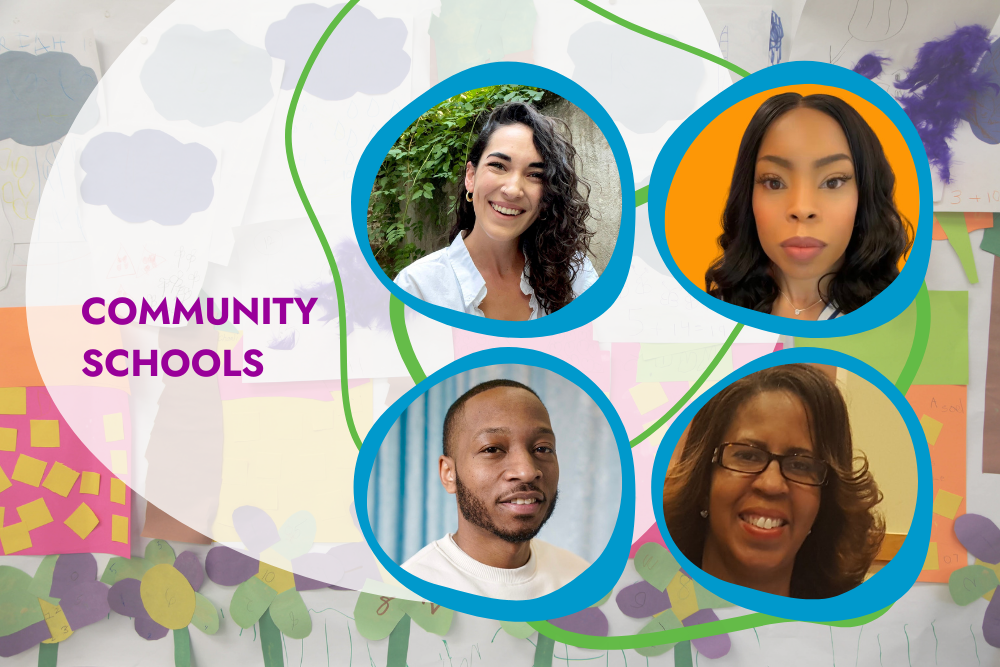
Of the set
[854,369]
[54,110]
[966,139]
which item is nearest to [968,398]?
[854,369]

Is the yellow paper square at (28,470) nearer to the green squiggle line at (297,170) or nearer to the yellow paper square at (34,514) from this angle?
the yellow paper square at (34,514)

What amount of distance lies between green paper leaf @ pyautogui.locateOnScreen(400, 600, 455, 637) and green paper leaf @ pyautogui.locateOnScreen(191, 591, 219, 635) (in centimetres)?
46

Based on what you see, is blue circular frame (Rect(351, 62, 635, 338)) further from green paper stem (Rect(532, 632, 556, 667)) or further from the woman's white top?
green paper stem (Rect(532, 632, 556, 667))

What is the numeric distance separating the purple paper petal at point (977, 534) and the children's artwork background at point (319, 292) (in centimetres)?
3

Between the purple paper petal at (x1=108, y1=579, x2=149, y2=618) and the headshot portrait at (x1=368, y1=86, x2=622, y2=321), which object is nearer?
the headshot portrait at (x1=368, y1=86, x2=622, y2=321)

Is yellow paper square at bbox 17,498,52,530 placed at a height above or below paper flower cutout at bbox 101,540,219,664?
above

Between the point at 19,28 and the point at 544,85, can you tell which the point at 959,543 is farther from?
the point at 19,28

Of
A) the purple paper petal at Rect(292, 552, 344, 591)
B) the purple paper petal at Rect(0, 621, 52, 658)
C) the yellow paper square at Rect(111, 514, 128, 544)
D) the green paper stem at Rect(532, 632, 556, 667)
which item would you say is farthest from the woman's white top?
the purple paper petal at Rect(0, 621, 52, 658)

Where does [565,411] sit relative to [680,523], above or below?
above

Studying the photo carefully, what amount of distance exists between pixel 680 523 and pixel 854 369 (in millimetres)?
545

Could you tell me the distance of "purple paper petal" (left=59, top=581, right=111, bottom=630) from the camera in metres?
1.52

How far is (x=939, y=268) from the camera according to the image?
1.50 meters

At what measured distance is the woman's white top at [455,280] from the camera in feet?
4.72

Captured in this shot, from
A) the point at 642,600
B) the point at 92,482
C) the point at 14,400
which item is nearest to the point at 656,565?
the point at 642,600
